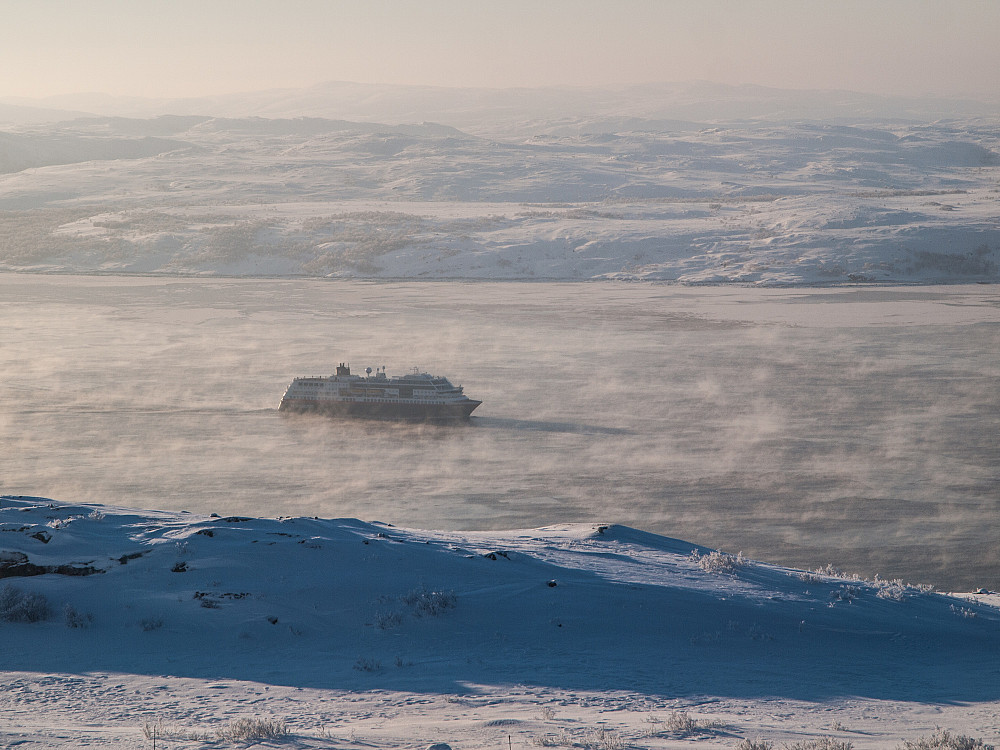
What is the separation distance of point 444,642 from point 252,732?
3501 millimetres

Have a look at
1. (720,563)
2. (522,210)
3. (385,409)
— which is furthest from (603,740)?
(522,210)

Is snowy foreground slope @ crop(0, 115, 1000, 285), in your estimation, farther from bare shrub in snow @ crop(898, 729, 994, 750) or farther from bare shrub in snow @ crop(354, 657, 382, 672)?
bare shrub in snow @ crop(898, 729, 994, 750)

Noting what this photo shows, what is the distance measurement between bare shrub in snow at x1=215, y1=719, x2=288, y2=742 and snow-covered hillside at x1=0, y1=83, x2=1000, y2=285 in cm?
6293

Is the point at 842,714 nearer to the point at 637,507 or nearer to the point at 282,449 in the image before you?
the point at 637,507

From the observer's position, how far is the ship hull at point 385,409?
33.9 m

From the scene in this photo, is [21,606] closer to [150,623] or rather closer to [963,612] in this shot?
[150,623]

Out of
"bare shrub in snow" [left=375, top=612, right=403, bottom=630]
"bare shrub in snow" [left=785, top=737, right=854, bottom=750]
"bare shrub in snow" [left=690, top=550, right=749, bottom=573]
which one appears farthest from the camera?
"bare shrub in snow" [left=690, top=550, right=749, bottom=573]

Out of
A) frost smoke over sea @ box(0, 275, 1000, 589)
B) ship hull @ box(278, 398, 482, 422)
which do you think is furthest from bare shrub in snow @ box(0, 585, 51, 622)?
ship hull @ box(278, 398, 482, 422)

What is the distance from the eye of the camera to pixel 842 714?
31.5 ft

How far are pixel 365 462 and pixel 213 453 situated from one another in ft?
13.7

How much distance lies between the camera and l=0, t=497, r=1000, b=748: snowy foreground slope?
30.0 feet

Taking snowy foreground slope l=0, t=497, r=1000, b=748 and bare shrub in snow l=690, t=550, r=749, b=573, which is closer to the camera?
snowy foreground slope l=0, t=497, r=1000, b=748

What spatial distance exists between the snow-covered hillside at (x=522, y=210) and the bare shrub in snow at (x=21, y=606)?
199 feet

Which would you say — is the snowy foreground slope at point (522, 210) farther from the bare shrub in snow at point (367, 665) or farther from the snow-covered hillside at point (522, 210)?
the bare shrub in snow at point (367, 665)
